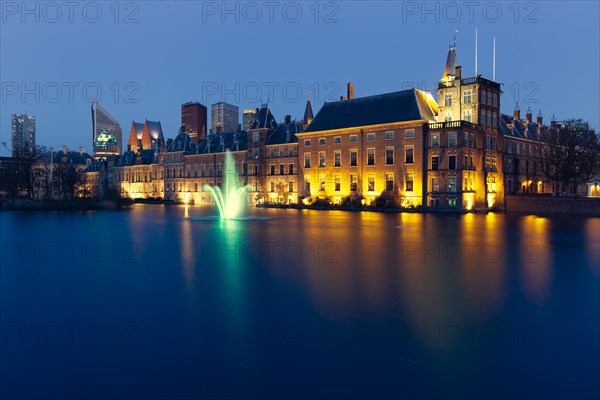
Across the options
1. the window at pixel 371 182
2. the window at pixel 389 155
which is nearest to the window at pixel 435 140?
the window at pixel 389 155

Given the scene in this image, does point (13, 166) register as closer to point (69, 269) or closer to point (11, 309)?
point (69, 269)

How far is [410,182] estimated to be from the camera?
62750mm

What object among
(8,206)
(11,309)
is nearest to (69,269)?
(11,309)

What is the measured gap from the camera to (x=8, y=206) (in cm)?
5656

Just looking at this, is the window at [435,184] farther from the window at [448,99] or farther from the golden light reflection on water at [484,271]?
the golden light reflection on water at [484,271]

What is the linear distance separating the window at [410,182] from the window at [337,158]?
476 inches

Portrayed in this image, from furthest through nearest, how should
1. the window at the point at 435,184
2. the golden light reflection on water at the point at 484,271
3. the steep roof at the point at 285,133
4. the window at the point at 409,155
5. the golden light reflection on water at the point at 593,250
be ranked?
the steep roof at the point at 285,133, the window at the point at 409,155, the window at the point at 435,184, the golden light reflection on water at the point at 593,250, the golden light reflection on water at the point at 484,271

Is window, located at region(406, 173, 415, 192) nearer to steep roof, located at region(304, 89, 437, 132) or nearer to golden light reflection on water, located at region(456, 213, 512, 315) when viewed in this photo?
steep roof, located at region(304, 89, 437, 132)

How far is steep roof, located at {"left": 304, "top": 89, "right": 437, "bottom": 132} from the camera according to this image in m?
63.4

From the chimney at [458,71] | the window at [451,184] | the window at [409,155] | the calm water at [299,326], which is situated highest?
the chimney at [458,71]

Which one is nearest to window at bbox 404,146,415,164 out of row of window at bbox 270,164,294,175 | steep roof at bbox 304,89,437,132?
steep roof at bbox 304,89,437,132

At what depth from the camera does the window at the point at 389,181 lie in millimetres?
64688

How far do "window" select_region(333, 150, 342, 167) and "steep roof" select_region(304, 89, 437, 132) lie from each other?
415 centimetres

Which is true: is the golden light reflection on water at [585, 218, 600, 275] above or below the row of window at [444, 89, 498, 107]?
below
